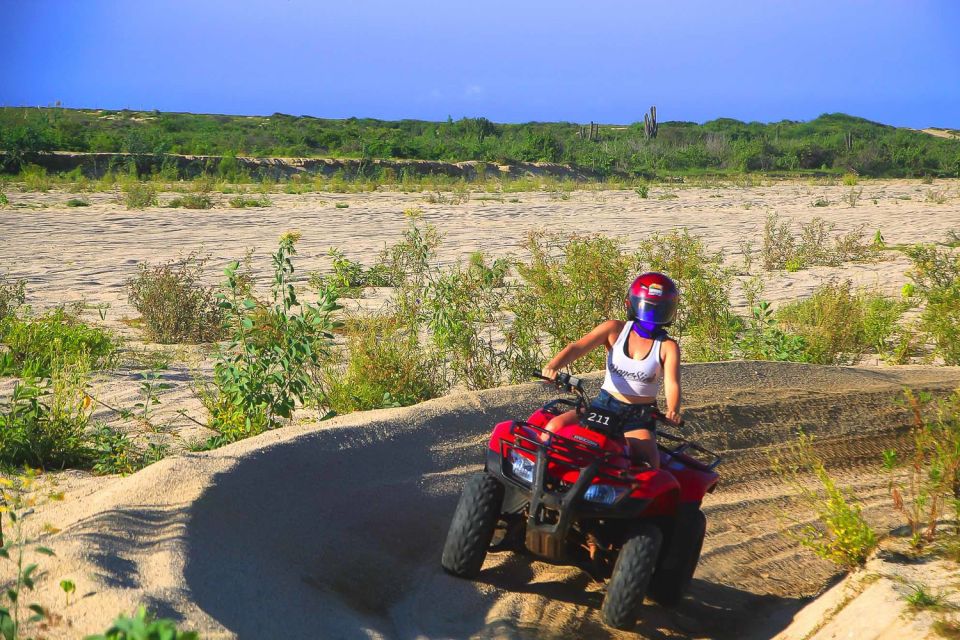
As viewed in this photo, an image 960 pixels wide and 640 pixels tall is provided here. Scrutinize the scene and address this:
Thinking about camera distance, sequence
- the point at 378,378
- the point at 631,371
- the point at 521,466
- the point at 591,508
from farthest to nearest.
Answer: the point at 378,378 → the point at 631,371 → the point at 521,466 → the point at 591,508

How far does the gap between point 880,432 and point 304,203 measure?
18.8 metres

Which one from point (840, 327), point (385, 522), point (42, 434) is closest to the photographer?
point (385, 522)

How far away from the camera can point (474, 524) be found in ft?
14.9

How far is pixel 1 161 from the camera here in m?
30.2

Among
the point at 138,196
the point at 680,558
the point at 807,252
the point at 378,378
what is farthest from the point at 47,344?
the point at 138,196

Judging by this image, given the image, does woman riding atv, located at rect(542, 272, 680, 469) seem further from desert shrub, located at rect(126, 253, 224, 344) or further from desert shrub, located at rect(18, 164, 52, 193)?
desert shrub, located at rect(18, 164, 52, 193)

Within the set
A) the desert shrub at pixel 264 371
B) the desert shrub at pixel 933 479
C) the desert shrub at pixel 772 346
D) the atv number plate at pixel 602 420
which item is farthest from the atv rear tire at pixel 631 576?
the desert shrub at pixel 772 346

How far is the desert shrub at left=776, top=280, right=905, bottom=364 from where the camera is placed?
31.4 feet

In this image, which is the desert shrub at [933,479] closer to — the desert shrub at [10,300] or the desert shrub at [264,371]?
the desert shrub at [264,371]

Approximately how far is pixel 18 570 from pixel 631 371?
9.30 feet

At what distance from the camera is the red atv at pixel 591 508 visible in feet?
14.1

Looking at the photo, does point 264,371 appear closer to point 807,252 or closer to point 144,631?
point 144,631

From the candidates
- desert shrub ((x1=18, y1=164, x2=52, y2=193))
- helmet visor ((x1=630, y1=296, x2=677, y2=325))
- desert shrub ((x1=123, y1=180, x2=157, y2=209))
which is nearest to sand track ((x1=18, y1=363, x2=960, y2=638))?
helmet visor ((x1=630, y1=296, x2=677, y2=325))

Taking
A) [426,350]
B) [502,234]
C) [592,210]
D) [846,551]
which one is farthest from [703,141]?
[846,551]
